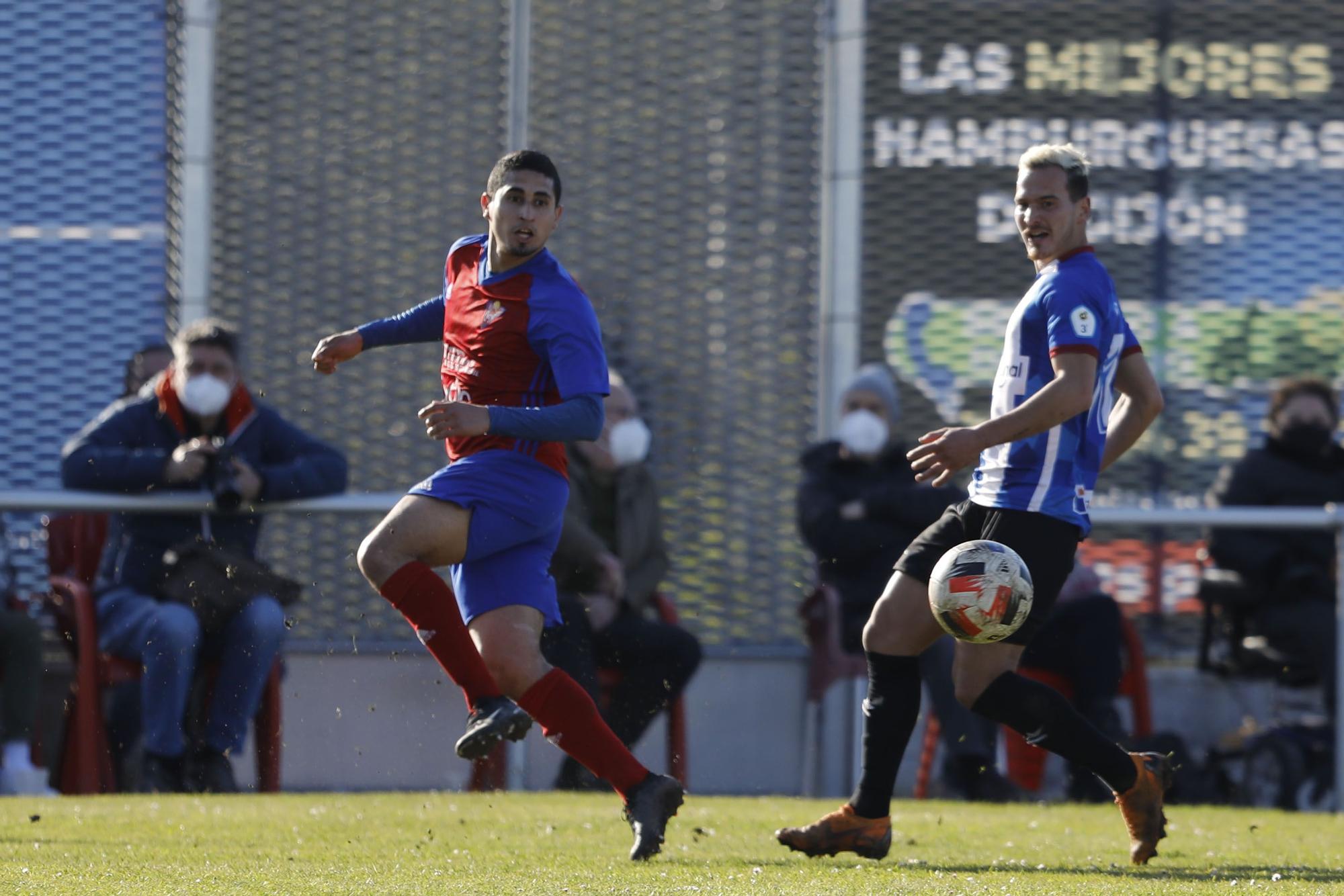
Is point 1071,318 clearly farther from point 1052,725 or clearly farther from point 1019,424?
point 1052,725

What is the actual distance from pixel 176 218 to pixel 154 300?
372 millimetres

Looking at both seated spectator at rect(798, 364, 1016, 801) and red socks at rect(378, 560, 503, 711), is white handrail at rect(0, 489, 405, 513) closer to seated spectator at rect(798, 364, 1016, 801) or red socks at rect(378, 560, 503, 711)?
seated spectator at rect(798, 364, 1016, 801)

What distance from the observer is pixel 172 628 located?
24.7 feet

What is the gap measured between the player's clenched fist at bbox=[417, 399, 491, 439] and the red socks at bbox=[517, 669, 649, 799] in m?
0.74

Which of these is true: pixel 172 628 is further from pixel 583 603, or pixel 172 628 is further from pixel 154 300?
pixel 154 300

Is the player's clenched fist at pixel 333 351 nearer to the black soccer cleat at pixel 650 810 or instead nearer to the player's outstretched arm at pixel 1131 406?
the black soccer cleat at pixel 650 810

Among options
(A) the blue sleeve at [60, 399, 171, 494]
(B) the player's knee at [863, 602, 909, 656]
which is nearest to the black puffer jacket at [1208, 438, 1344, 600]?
(B) the player's knee at [863, 602, 909, 656]

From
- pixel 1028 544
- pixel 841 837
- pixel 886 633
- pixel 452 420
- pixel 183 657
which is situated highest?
pixel 452 420

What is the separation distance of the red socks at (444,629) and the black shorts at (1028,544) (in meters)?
1.12

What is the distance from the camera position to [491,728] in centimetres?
523

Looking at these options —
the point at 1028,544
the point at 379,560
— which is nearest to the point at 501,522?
the point at 379,560

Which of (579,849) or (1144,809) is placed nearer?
(1144,809)

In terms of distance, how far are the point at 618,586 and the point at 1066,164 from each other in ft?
10.5

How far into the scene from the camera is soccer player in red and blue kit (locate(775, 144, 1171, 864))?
A: 514 centimetres
